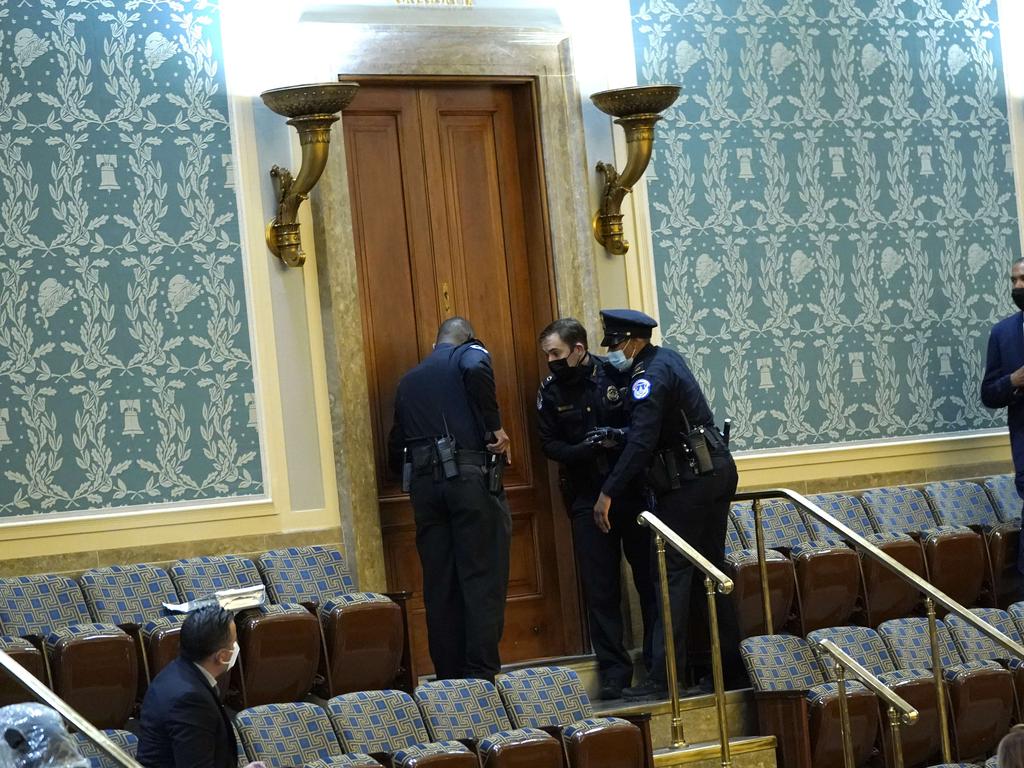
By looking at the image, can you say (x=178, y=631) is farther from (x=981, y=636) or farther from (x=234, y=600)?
(x=981, y=636)

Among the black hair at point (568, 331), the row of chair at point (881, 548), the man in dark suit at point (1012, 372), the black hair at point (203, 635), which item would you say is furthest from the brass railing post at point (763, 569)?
the black hair at point (203, 635)

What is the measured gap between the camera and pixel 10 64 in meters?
6.35

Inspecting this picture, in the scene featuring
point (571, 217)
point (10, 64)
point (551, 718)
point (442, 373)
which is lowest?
point (551, 718)

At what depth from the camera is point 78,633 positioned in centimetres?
544

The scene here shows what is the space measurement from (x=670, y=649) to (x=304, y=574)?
1.37 meters

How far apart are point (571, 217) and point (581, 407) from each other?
0.94m

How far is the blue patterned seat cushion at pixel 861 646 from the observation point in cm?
638

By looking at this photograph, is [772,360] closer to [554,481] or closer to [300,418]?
[554,481]

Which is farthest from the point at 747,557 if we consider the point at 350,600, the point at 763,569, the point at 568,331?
the point at 350,600

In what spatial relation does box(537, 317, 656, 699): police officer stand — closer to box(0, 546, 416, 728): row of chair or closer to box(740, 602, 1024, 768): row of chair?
box(740, 602, 1024, 768): row of chair

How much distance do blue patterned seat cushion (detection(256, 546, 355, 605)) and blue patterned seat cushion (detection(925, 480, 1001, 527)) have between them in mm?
2761

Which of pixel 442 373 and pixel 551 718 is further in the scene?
pixel 442 373

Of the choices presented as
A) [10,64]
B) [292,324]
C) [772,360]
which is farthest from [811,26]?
[10,64]

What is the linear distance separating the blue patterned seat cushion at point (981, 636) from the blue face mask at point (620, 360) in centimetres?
157
